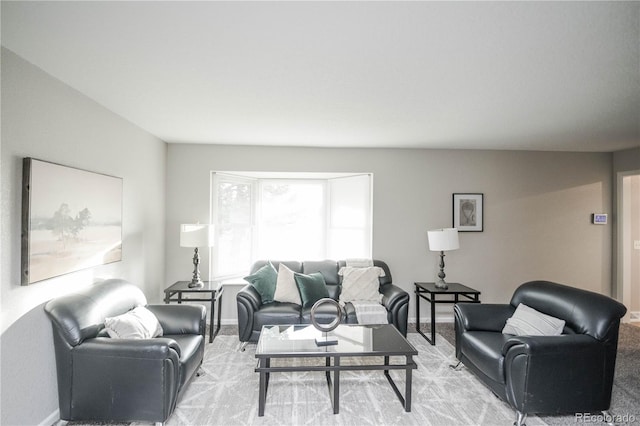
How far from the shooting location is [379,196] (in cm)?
492

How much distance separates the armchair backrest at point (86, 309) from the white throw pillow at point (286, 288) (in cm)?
163

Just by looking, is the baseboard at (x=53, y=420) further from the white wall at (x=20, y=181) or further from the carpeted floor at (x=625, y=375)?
the carpeted floor at (x=625, y=375)

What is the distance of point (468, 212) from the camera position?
4.96 m

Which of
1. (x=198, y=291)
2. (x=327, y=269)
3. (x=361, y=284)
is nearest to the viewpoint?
(x=198, y=291)

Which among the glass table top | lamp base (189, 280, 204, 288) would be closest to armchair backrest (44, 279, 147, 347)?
lamp base (189, 280, 204, 288)

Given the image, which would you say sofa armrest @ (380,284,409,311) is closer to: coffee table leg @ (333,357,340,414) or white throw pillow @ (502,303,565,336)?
white throw pillow @ (502,303,565,336)

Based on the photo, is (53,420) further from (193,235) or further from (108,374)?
(193,235)

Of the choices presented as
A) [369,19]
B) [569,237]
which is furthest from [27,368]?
[569,237]

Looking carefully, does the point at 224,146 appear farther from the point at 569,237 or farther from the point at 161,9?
the point at 569,237

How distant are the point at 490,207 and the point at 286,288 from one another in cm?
327

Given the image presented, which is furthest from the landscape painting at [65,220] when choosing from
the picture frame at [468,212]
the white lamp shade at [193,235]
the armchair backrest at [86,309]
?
the picture frame at [468,212]

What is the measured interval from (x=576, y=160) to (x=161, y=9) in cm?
580

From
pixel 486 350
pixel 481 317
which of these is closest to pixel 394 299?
pixel 481 317

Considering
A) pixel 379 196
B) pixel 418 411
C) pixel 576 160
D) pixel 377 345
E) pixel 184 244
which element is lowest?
pixel 418 411
